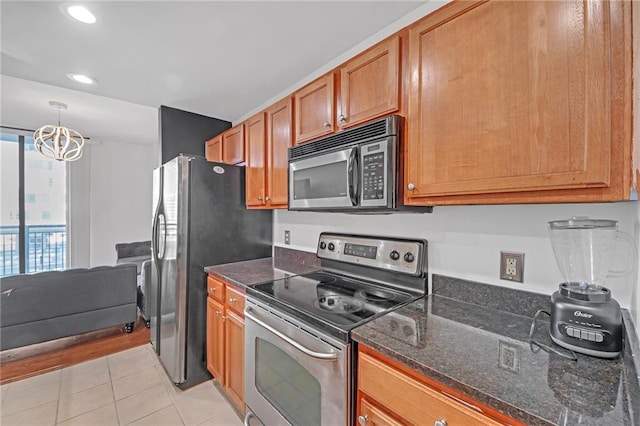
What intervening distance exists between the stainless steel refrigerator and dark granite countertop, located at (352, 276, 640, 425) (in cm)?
152

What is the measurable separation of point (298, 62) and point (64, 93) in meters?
2.51

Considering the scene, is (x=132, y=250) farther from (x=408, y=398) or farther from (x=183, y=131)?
(x=408, y=398)

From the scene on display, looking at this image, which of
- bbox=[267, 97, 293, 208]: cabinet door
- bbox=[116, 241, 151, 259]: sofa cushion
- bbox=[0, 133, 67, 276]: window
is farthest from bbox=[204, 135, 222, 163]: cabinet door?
bbox=[0, 133, 67, 276]: window

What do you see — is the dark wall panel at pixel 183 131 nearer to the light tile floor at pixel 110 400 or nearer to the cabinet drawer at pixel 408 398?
the light tile floor at pixel 110 400

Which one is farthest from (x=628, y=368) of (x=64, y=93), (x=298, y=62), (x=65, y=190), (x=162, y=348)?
(x=65, y=190)

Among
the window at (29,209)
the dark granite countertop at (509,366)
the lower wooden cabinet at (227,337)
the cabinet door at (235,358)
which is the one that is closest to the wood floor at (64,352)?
the lower wooden cabinet at (227,337)

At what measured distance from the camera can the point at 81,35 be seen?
170 centimetres

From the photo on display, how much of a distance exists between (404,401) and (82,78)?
3.01 m

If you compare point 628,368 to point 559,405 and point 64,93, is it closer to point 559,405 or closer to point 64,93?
point 559,405

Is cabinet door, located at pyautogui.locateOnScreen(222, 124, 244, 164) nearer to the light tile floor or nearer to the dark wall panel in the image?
the dark wall panel

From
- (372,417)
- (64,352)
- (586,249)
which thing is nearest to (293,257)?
(372,417)

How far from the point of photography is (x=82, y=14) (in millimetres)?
1521

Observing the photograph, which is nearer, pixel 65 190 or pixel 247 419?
pixel 247 419

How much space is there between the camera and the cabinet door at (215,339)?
1.96 metres
